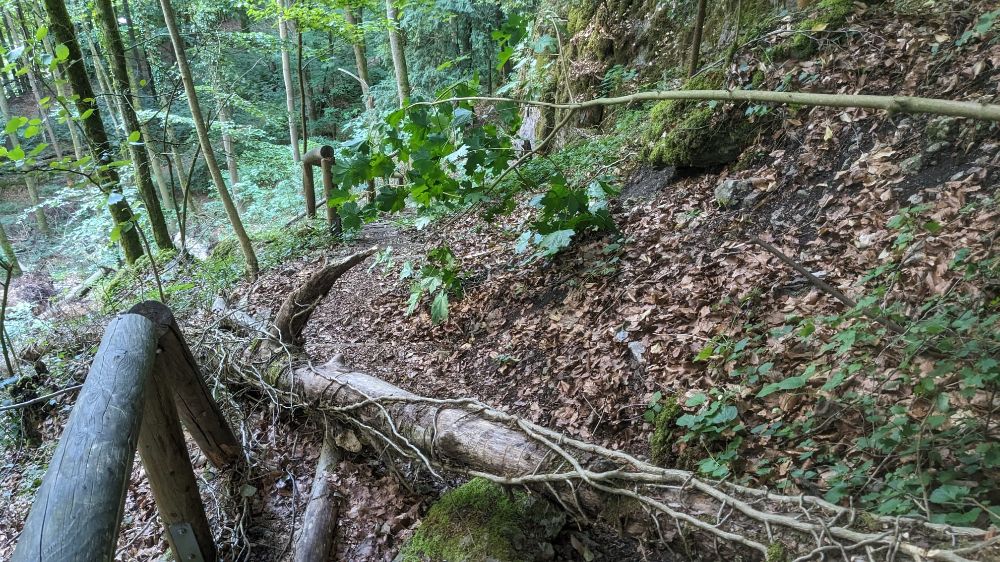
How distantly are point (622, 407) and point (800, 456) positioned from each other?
3.73 feet

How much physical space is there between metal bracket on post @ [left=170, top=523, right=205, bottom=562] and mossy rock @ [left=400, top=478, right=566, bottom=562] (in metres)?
1.35

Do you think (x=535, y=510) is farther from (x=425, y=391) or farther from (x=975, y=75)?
(x=975, y=75)

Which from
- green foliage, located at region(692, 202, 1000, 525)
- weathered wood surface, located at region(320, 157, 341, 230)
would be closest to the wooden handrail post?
weathered wood surface, located at region(320, 157, 341, 230)

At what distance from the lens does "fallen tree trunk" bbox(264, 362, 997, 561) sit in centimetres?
158

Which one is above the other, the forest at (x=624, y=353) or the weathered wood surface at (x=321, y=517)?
the forest at (x=624, y=353)

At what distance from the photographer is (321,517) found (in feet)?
10.7

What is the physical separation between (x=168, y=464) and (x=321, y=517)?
963 millimetres

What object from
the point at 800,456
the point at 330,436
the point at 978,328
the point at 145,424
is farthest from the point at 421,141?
the point at 978,328

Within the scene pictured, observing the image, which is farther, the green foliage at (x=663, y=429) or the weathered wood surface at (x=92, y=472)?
the green foliage at (x=663, y=429)

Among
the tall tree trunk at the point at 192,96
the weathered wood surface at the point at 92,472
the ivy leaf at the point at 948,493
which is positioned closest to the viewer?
the weathered wood surface at the point at 92,472

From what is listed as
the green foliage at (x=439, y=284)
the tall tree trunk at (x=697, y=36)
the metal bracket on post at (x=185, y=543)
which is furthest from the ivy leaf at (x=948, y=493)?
the tall tree trunk at (x=697, y=36)

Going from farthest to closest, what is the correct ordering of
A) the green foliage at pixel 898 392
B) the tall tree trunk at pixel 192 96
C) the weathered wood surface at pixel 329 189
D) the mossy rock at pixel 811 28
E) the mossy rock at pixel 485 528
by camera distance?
1. the weathered wood surface at pixel 329 189
2. the tall tree trunk at pixel 192 96
3. the mossy rock at pixel 811 28
4. the mossy rock at pixel 485 528
5. the green foliage at pixel 898 392

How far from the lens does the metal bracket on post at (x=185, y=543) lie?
9.83ft

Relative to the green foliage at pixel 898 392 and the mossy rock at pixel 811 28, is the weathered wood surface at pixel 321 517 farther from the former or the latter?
the mossy rock at pixel 811 28
